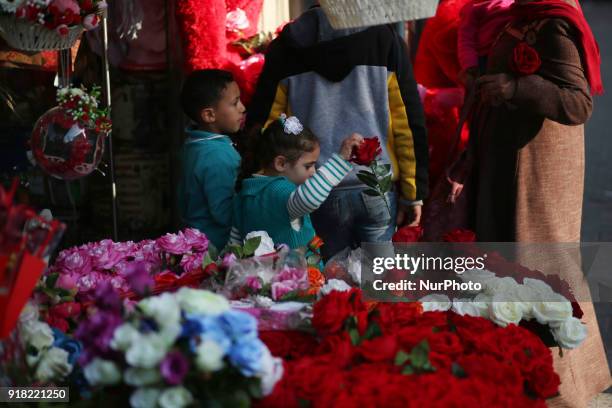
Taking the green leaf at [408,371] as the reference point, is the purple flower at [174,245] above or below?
above

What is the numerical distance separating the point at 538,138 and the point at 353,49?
0.77m

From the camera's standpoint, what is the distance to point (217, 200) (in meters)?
2.89

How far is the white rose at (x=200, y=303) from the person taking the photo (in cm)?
133

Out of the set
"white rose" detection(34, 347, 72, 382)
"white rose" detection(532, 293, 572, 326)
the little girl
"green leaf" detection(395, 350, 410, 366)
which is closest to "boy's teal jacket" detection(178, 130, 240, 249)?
the little girl

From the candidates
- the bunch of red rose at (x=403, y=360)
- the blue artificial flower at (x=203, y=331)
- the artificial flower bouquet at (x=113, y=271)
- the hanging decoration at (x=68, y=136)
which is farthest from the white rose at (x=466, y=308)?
the hanging decoration at (x=68, y=136)

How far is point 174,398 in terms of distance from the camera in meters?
1.29

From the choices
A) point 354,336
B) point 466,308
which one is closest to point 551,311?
point 466,308

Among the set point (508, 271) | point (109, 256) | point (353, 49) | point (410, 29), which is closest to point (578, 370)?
point (508, 271)

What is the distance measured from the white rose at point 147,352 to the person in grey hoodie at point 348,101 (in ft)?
5.95

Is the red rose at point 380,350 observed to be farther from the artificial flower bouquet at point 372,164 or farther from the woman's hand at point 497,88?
the woman's hand at point 497,88

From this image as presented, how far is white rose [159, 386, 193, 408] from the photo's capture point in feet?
4.22

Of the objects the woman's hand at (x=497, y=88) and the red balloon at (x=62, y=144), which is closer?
the red balloon at (x=62, y=144)

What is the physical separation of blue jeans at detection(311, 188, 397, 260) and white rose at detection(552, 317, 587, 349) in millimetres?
1174

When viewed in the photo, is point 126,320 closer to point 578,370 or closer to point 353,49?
point 353,49
